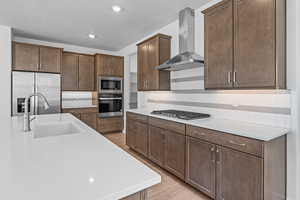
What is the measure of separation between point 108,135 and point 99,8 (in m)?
3.50

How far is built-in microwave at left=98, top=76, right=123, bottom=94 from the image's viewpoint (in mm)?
4801

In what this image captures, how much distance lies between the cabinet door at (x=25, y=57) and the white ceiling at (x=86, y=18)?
381 millimetres

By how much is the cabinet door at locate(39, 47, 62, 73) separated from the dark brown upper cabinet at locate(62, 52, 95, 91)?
0.32 metres

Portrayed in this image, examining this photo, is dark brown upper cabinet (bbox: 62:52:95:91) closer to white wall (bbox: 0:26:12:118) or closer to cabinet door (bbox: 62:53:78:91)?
cabinet door (bbox: 62:53:78:91)

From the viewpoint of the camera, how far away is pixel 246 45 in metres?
1.73

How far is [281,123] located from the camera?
1739mm

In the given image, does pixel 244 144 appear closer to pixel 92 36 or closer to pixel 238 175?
pixel 238 175

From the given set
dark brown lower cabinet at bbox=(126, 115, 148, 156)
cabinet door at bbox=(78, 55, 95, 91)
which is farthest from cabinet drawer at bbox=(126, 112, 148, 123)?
cabinet door at bbox=(78, 55, 95, 91)

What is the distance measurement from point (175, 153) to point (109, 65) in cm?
367

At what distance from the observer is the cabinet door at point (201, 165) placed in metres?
1.78

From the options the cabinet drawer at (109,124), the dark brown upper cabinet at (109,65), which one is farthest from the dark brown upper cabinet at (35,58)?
the cabinet drawer at (109,124)

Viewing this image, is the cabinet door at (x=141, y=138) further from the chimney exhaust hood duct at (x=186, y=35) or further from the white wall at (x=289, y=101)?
the white wall at (x=289, y=101)

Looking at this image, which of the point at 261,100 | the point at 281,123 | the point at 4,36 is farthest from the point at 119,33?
the point at 281,123

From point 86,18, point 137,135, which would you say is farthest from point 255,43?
point 86,18
